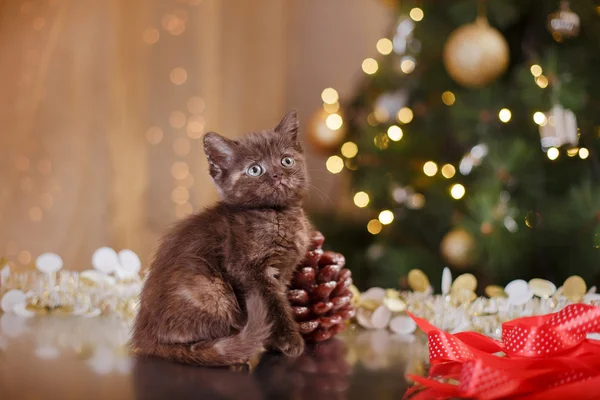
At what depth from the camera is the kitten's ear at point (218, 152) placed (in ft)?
2.88

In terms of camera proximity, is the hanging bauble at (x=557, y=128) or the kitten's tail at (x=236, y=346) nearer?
the kitten's tail at (x=236, y=346)

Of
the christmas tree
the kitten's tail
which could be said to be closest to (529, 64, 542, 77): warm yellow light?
the christmas tree

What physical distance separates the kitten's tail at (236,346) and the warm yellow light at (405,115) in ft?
4.10

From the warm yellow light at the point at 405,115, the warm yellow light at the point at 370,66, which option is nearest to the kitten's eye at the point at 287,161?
the warm yellow light at the point at 405,115

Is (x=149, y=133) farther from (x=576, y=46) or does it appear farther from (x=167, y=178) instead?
(x=576, y=46)

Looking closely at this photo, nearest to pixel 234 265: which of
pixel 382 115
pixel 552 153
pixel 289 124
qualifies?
pixel 289 124

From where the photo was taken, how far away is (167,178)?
86.1 inches

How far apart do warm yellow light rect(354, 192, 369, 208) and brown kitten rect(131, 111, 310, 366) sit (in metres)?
1.07

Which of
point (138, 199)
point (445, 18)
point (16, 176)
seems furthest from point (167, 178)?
point (445, 18)

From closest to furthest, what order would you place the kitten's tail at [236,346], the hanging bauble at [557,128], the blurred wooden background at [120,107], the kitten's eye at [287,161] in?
the kitten's tail at [236,346], the kitten's eye at [287,161], the hanging bauble at [557,128], the blurred wooden background at [120,107]

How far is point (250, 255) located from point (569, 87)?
1.01m

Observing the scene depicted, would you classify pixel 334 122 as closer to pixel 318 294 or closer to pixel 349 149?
pixel 349 149

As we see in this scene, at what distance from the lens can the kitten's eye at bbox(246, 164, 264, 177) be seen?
2.86 ft

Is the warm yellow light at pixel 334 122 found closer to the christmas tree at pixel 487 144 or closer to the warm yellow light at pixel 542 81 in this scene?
the christmas tree at pixel 487 144
